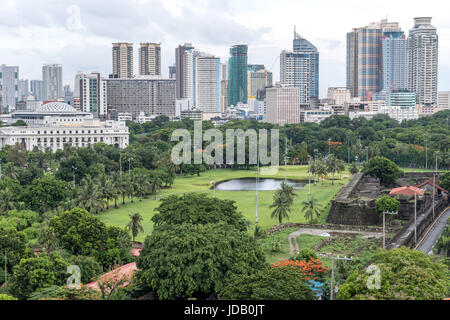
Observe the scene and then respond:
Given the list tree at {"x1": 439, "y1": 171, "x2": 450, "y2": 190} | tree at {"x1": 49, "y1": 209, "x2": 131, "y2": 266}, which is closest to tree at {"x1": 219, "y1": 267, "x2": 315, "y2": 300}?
tree at {"x1": 49, "y1": 209, "x2": 131, "y2": 266}

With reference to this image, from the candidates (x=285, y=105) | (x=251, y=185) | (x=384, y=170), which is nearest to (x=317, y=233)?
(x=384, y=170)

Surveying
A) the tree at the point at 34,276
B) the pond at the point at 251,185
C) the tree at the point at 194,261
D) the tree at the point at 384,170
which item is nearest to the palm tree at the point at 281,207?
the tree at the point at 194,261

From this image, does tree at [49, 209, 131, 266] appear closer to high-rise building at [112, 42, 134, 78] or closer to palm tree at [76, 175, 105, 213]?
palm tree at [76, 175, 105, 213]

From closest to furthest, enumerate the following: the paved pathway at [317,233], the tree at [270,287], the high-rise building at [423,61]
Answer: the tree at [270,287], the paved pathway at [317,233], the high-rise building at [423,61]

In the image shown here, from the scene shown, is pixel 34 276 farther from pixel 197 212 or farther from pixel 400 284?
pixel 400 284

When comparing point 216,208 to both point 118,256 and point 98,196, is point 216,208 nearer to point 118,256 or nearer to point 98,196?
point 118,256

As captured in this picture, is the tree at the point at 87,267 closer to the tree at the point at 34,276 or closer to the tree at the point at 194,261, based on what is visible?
the tree at the point at 34,276
